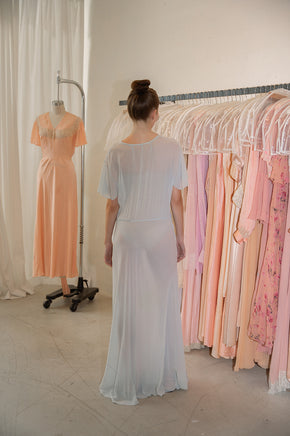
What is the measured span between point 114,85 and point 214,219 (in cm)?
194

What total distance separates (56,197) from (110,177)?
1.45m

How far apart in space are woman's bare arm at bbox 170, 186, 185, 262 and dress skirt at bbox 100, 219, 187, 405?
10 centimetres

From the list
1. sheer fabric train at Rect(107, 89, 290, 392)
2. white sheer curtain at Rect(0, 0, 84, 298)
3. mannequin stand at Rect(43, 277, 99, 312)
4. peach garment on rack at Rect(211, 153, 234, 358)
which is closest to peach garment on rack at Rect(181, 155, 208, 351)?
sheer fabric train at Rect(107, 89, 290, 392)

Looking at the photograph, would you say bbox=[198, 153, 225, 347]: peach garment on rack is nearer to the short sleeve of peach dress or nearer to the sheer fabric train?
the sheer fabric train

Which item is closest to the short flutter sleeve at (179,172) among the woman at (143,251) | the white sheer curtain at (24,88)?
the woman at (143,251)

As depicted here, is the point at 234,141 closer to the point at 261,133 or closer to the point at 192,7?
the point at 261,133

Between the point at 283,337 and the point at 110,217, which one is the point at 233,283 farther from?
the point at 110,217

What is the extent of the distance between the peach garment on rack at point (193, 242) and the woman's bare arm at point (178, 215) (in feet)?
1.05

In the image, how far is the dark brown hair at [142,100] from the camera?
5.97 feet

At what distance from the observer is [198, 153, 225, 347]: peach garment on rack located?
2.30m

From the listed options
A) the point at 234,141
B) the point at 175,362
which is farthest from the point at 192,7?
the point at 175,362

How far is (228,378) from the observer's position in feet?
7.57

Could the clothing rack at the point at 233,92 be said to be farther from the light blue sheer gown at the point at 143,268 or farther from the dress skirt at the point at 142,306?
the dress skirt at the point at 142,306

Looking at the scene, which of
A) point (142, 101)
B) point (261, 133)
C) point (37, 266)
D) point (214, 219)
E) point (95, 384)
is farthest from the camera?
point (37, 266)
